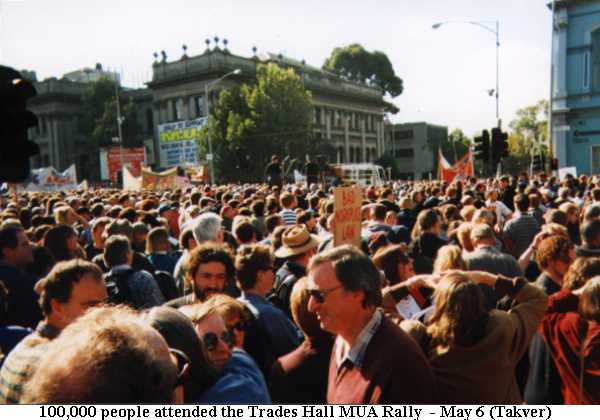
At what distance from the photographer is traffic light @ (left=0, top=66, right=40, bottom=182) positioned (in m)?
4.97

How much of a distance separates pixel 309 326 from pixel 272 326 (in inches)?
24.2

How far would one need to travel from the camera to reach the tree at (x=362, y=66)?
284 feet

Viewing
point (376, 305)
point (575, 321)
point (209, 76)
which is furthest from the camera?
point (209, 76)

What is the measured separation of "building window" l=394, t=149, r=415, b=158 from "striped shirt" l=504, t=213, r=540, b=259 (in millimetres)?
84045

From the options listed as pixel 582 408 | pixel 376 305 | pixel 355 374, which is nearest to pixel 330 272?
pixel 376 305

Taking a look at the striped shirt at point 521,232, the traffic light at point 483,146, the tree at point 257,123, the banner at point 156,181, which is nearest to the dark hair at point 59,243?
A: the striped shirt at point 521,232

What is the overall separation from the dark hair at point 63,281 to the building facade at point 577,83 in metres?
34.5

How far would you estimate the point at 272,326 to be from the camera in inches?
144

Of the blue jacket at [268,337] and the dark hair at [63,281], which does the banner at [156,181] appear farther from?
the blue jacket at [268,337]

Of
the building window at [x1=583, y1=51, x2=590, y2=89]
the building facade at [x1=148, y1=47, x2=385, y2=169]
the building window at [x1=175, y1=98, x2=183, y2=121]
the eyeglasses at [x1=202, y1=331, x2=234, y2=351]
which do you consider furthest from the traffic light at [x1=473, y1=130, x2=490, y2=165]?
the building window at [x1=175, y1=98, x2=183, y2=121]

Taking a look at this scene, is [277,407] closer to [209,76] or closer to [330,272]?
[330,272]

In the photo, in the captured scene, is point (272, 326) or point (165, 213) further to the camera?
point (165, 213)

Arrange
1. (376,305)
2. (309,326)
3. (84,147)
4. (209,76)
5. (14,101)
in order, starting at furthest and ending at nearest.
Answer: (84,147)
(209,76)
(14,101)
(309,326)
(376,305)

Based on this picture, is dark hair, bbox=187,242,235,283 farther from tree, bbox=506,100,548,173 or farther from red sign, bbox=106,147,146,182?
tree, bbox=506,100,548,173
